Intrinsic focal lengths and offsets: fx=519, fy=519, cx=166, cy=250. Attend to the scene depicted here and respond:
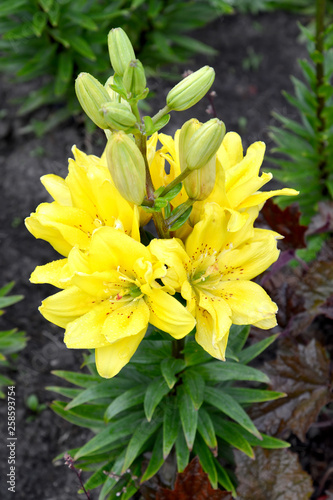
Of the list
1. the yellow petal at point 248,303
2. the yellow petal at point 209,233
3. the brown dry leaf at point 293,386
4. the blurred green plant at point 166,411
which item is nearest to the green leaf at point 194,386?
the blurred green plant at point 166,411

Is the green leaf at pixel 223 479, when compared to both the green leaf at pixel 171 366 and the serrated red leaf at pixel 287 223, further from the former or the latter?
the serrated red leaf at pixel 287 223

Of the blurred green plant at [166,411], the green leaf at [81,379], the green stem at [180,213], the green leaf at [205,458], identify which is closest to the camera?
the green stem at [180,213]

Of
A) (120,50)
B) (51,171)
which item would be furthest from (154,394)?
(51,171)

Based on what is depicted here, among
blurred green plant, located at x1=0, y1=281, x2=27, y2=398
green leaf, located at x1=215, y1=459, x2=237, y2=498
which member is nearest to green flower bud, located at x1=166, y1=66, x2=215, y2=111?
green leaf, located at x1=215, y1=459, x2=237, y2=498

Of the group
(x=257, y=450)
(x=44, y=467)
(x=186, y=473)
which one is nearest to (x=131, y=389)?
(x=186, y=473)

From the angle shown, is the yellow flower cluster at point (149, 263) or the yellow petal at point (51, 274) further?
the yellow petal at point (51, 274)

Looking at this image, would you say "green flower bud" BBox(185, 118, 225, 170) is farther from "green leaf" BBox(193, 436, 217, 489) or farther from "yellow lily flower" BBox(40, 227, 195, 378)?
"green leaf" BBox(193, 436, 217, 489)

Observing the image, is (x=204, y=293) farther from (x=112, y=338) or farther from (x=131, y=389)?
(x=131, y=389)

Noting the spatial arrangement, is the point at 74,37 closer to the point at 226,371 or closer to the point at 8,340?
the point at 8,340
